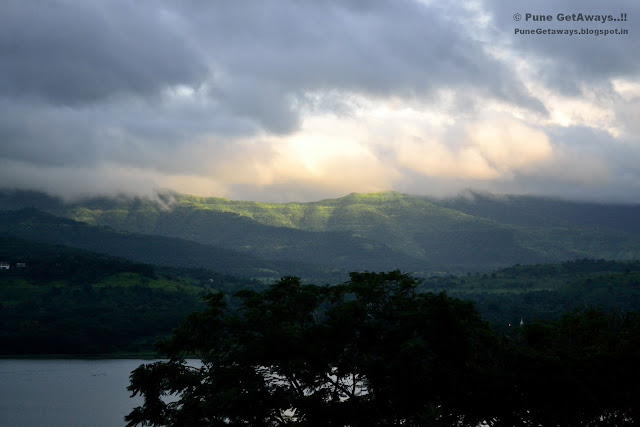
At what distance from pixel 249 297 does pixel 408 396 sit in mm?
14512

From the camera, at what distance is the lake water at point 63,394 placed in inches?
4370

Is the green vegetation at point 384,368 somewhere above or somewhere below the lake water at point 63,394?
above

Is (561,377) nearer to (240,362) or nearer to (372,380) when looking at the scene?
(372,380)

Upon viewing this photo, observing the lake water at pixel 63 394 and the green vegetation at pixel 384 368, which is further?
the lake water at pixel 63 394

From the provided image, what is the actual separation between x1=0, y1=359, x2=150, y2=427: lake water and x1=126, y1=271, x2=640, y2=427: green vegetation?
6335 centimetres

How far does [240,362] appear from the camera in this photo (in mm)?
47125

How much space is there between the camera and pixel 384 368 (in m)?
45.6

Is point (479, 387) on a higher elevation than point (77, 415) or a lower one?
higher

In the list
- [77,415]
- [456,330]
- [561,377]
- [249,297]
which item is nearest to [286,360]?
[249,297]

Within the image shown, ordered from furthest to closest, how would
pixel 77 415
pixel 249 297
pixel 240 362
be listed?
pixel 77 415 → pixel 249 297 → pixel 240 362

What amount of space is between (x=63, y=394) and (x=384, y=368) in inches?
4366

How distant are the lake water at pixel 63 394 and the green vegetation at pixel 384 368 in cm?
6335

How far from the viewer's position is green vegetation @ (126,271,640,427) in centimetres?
4472

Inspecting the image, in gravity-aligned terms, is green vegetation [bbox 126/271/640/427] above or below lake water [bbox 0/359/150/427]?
above
